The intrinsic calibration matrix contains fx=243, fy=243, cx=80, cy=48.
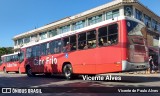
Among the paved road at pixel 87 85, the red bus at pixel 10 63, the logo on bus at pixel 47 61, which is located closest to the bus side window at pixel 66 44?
the logo on bus at pixel 47 61

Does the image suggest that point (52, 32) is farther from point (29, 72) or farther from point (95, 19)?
point (29, 72)

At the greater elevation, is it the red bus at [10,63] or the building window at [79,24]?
the building window at [79,24]

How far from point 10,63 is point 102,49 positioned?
68.6 feet

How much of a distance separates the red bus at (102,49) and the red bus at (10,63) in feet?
40.1

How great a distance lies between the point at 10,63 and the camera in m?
31.1

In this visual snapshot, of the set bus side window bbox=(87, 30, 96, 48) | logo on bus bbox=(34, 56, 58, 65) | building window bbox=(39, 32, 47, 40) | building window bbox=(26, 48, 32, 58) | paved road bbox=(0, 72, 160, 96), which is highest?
building window bbox=(39, 32, 47, 40)

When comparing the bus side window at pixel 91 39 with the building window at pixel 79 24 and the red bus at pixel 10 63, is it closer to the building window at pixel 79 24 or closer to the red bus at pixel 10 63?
the red bus at pixel 10 63

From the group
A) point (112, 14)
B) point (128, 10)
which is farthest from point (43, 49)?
point (112, 14)

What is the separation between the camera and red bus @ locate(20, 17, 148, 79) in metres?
12.0

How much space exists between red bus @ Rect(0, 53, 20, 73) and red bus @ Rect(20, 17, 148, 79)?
1223 cm

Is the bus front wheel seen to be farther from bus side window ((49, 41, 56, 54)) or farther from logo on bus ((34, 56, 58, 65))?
bus side window ((49, 41, 56, 54))

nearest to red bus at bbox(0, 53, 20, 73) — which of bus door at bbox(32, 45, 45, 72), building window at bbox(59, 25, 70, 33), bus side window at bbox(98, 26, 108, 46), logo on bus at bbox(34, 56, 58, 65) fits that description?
bus door at bbox(32, 45, 45, 72)

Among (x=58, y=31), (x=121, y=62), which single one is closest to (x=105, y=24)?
(x=121, y=62)

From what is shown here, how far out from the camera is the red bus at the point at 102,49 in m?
12.0
